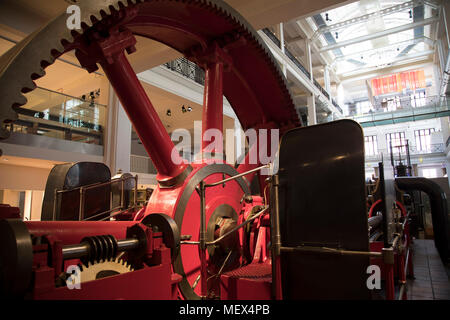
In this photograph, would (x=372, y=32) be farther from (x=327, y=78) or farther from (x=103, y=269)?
(x=103, y=269)

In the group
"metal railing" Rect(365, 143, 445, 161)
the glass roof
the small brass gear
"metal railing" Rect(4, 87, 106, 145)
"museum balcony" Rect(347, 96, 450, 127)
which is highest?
the glass roof

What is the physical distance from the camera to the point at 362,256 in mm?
1484

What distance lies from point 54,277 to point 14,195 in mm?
12540

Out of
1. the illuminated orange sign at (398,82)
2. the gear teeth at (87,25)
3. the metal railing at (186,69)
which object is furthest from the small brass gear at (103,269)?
the illuminated orange sign at (398,82)

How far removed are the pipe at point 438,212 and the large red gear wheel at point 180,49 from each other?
5155 millimetres

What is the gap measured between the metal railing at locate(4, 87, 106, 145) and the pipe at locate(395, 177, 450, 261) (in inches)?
327

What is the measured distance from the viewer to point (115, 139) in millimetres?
9062

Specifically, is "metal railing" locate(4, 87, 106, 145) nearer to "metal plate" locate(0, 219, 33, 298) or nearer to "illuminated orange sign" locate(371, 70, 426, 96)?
"metal plate" locate(0, 219, 33, 298)

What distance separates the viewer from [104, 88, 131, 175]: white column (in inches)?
356

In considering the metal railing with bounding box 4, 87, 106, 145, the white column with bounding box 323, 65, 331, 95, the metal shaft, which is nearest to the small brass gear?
the metal shaft

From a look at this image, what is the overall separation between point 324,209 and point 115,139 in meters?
8.34

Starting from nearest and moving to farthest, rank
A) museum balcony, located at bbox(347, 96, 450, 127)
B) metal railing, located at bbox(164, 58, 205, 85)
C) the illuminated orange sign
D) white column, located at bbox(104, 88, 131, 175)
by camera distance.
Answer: white column, located at bbox(104, 88, 131, 175), metal railing, located at bbox(164, 58, 205, 85), museum balcony, located at bbox(347, 96, 450, 127), the illuminated orange sign
